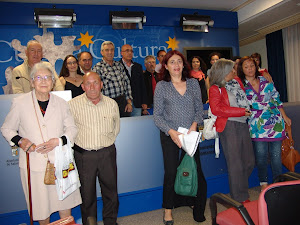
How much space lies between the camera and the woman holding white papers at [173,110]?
7.61 ft

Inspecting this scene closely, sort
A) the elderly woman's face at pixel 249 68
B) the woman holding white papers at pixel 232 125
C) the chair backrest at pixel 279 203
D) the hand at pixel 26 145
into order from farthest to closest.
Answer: the elderly woman's face at pixel 249 68
the woman holding white papers at pixel 232 125
the hand at pixel 26 145
the chair backrest at pixel 279 203

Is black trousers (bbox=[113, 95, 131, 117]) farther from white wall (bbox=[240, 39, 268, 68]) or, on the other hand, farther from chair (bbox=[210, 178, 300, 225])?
white wall (bbox=[240, 39, 268, 68])

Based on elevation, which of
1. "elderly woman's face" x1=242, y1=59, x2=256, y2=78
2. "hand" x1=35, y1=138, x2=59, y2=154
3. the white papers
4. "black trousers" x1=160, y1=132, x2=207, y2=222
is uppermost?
"elderly woman's face" x1=242, y1=59, x2=256, y2=78

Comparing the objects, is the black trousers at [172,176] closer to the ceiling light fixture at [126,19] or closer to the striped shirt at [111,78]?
the striped shirt at [111,78]

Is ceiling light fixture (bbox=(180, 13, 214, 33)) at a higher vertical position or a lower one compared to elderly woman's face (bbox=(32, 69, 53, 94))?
higher

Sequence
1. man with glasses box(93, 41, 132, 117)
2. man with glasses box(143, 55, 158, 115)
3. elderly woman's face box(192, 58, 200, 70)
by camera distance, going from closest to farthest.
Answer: man with glasses box(93, 41, 132, 117), man with glasses box(143, 55, 158, 115), elderly woman's face box(192, 58, 200, 70)

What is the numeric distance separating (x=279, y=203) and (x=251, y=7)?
594 centimetres

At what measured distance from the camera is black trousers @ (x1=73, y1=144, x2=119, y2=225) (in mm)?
2199

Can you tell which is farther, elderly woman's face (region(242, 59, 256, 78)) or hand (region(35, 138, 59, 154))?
elderly woman's face (region(242, 59, 256, 78))

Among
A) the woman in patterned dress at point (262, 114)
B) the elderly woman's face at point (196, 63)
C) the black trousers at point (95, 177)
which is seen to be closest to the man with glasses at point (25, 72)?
the black trousers at point (95, 177)

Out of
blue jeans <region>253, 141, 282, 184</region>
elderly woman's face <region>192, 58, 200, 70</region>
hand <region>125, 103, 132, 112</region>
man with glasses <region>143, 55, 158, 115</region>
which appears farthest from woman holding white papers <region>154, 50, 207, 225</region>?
elderly woman's face <region>192, 58, 200, 70</region>

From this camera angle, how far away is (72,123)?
2.05m

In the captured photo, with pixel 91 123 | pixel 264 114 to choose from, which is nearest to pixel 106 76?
pixel 91 123

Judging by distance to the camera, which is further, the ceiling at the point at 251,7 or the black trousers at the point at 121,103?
the ceiling at the point at 251,7
